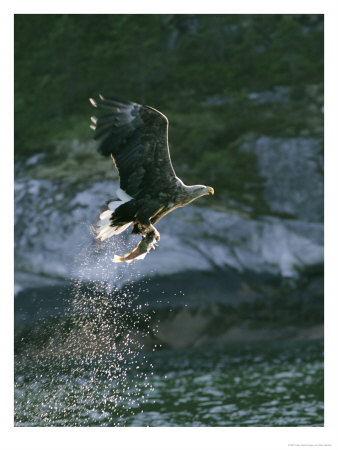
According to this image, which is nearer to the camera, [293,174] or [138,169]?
[138,169]

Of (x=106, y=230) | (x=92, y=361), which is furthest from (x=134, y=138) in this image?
(x=92, y=361)

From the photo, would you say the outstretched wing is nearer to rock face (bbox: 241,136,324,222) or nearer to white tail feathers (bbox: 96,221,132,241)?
white tail feathers (bbox: 96,221,132,241)

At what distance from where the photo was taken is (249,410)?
591 inches

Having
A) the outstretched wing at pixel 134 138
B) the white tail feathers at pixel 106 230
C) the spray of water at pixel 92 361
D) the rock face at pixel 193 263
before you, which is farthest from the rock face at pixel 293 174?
the outstretched wing at pixel 134 138

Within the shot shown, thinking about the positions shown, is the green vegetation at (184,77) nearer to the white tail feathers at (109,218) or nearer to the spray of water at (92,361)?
the spray of water at (92,361)

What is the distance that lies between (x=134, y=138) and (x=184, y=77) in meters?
22.7

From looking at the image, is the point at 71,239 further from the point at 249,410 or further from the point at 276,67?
the point at 276,67

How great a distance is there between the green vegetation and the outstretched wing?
55.1ft

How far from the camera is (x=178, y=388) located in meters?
16.2

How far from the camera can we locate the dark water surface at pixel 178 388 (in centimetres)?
1422

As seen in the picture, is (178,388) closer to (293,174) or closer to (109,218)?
(109,218)

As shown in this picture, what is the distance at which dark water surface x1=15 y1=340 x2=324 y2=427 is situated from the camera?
14.2 metres

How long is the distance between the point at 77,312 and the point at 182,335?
360 cm
